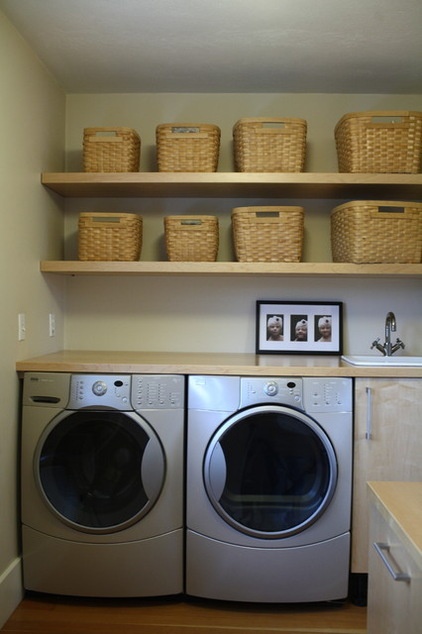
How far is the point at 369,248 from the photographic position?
2332 millimetres

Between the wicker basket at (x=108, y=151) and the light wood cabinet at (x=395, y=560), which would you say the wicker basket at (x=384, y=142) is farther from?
the light wood cabinet at (x=395, y=560)

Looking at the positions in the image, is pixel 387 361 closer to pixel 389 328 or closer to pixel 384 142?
pixel 389 328

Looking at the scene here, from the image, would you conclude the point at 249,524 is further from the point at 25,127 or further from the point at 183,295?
the point at 25,127

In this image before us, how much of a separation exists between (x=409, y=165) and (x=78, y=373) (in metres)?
1.84

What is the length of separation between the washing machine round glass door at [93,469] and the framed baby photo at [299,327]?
0.95 metres

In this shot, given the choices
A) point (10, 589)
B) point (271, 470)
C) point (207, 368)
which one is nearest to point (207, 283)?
point (207, 368)

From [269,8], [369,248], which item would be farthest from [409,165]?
[269,8]

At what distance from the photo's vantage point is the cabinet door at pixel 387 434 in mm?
2195

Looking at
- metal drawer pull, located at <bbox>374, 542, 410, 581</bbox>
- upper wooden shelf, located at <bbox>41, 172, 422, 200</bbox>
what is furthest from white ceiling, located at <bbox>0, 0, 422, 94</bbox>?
metal drawer pull, located at <bbox>374, 542, 410, 581</bbox>

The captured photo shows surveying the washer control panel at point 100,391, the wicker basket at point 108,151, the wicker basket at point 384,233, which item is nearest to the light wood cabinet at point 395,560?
the washer control panel at point 100,391

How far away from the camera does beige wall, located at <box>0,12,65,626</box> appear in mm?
2092

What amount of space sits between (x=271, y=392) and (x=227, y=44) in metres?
1.57

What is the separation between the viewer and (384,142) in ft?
7.70

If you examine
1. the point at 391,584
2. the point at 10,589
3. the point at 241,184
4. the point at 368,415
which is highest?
the point at 241,184
